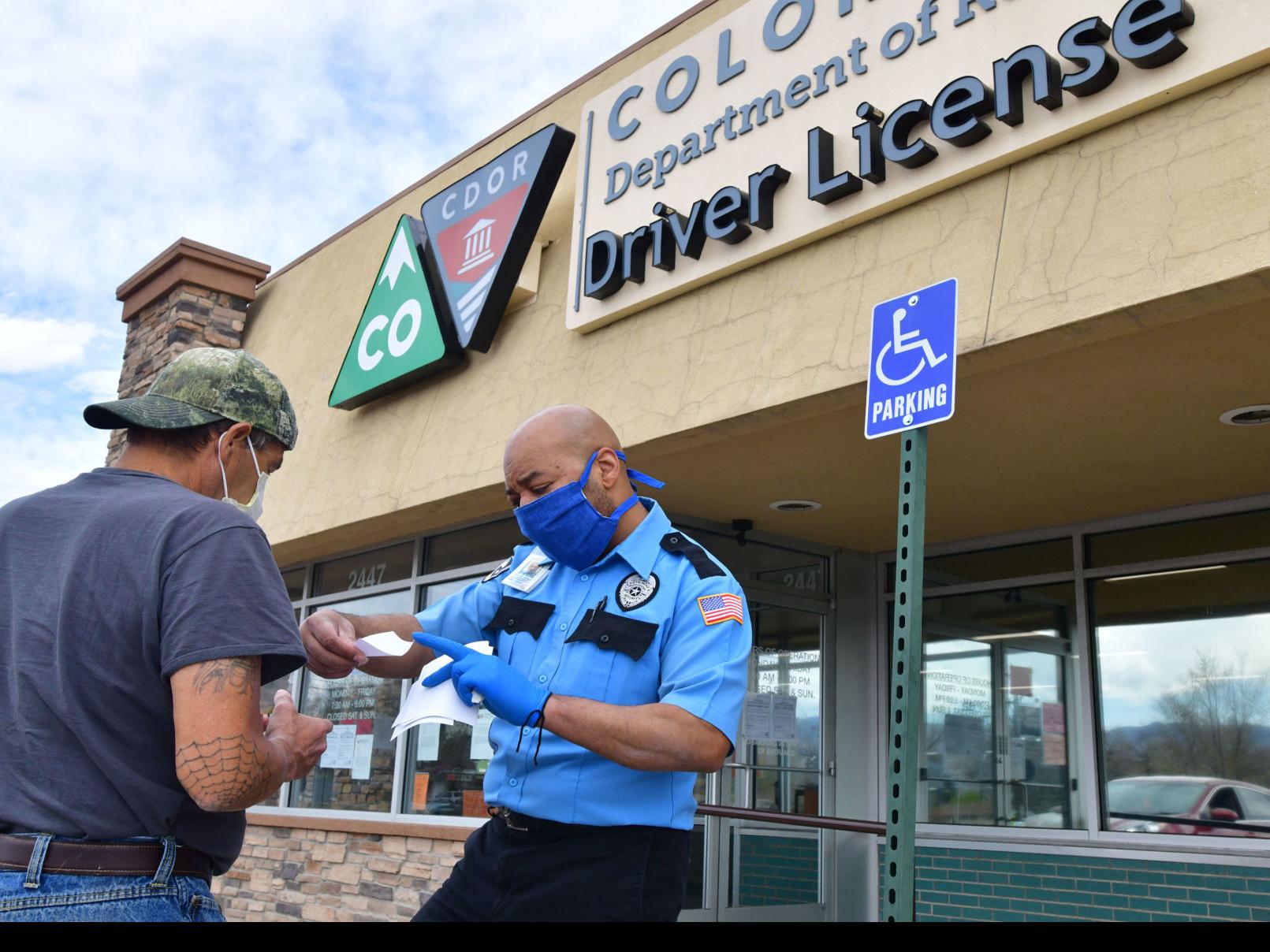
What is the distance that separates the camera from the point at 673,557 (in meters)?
3.11

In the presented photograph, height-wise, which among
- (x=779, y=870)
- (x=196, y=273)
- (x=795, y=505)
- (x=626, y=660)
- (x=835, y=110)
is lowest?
(x=779, y=870)

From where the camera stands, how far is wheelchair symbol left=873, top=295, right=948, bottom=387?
325cm

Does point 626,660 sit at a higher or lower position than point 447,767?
higher

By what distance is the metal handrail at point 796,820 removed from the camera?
6734mm

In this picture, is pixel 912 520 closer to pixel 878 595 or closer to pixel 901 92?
pixel 901 92

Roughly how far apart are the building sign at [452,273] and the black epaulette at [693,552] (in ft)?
16.3

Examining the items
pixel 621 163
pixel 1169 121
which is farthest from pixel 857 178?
pixel 621 163

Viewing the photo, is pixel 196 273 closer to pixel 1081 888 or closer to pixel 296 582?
pixel 296 582

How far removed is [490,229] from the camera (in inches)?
323

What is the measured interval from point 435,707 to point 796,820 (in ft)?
15.5

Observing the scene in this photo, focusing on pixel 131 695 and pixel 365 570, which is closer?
pixel 131 695

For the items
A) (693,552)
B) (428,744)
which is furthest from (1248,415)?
(428,744)

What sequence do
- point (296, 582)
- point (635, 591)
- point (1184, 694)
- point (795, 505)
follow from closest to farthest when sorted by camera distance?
point (635, 591)
point (1184, 694)
point (795, 505)
point (296, 582)

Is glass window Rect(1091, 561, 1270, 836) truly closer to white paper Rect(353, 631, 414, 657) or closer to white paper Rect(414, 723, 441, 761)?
white paper Rect(414, 723, 441, 761)
